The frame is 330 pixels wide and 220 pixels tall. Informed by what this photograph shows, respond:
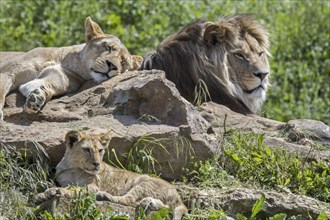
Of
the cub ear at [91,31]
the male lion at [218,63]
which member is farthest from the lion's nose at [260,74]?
the cub ear at [91,31]

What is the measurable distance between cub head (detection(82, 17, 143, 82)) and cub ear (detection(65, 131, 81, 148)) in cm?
145

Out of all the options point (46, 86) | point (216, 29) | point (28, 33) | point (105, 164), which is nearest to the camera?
point (105, 164)

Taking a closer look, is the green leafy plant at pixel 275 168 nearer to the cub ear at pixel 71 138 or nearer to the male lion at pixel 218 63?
the male lion at pixel 218 63

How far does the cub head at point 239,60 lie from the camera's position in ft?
32.5

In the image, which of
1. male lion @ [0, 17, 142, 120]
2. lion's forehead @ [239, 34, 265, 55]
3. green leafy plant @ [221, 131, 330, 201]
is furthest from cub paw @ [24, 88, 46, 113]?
lion's forehead @ [239, 34, 265, 55]

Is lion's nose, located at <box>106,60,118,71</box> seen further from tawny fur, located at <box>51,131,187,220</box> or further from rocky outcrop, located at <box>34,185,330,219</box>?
rocky outcrop, located at <box>34,185,330,219</box>

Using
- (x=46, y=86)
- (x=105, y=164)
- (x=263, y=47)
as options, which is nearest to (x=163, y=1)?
(x=263, y=47)

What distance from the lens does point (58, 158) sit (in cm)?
822

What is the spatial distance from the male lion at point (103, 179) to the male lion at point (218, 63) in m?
1.94

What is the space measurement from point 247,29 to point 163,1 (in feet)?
19.2

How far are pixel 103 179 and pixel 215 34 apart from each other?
8.39 feet

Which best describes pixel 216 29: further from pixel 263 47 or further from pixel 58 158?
pixel 58 158

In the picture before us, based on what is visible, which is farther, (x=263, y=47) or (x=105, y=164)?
(x=263, y=47)

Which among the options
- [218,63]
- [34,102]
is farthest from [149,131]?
[218,63]
